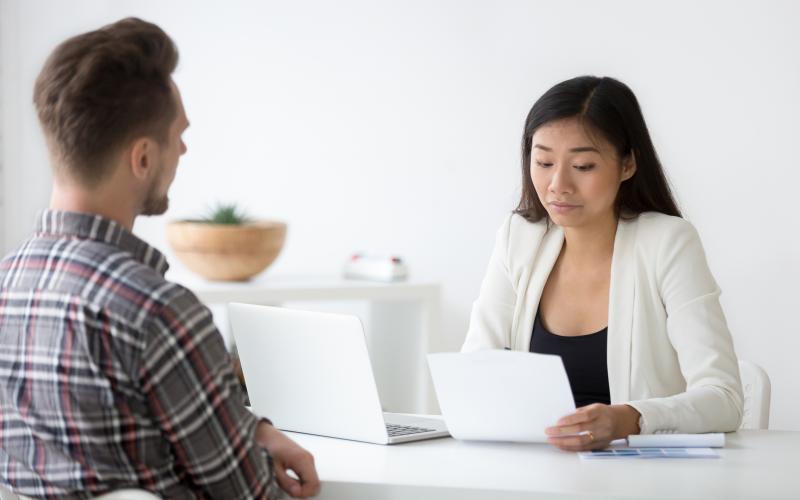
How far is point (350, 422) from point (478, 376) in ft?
0.80

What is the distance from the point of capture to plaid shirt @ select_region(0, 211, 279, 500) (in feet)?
4.03

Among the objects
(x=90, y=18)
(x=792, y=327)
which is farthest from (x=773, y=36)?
(x=90, y=18)

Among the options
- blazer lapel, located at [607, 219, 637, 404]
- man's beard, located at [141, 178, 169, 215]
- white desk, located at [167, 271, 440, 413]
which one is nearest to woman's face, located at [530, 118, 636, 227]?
blazer lapel, located at [607, 219, 637, 404]

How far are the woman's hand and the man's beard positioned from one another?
2.17ft

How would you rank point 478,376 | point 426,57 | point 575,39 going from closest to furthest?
point 478,376
point 575,39
point 426,57

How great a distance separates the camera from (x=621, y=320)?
6.75 feet

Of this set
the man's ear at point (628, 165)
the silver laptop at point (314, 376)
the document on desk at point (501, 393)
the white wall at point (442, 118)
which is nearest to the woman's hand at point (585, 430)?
the document on desk at point (501, 393)

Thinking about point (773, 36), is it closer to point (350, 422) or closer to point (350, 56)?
point (350, 56)

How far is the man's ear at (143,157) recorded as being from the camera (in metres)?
1.33

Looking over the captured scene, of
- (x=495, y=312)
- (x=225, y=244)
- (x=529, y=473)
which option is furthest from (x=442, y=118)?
(x=529, y=473)

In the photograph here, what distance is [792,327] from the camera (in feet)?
10.7

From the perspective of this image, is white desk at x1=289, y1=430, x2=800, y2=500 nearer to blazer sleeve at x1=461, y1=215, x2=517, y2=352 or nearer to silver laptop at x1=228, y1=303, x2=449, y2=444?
silver laptop at x1=228, y1=303, x2=449, y2=444

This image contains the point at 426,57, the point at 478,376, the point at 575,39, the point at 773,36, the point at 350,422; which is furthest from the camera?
the point at 426,57

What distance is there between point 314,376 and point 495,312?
62 centimetres
